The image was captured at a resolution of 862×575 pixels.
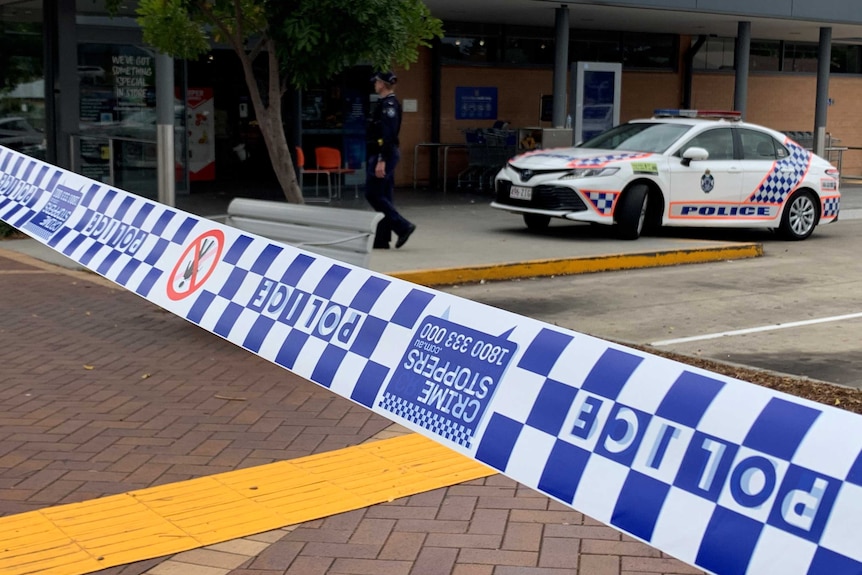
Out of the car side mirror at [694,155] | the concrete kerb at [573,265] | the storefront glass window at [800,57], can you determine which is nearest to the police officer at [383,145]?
the concrete kerb at [573,265]

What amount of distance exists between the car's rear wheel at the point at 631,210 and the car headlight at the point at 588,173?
0.37 metres

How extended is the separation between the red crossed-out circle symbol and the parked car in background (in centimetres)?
941

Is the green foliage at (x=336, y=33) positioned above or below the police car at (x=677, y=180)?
above

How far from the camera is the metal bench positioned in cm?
789

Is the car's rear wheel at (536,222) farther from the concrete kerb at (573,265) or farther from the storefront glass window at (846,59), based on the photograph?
the storefront glass window at (846,59)

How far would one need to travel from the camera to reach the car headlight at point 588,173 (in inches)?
499

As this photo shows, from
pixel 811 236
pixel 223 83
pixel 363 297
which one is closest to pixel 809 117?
pixel 811 236

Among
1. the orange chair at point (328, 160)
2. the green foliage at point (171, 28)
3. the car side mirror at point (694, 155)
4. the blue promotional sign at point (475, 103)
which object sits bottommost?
the orange chair at point (328, 160)

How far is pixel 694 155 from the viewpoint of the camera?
12938mm

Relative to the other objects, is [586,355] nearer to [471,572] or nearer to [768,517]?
[768,517]

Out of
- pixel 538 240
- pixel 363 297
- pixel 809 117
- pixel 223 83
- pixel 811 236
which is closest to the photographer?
pixel 363 297

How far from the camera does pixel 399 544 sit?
436cm

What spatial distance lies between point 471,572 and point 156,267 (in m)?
3.11

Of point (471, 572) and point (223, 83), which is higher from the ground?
point (223, 83)
